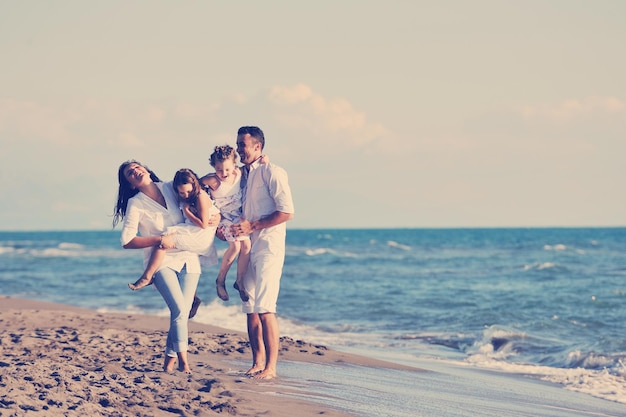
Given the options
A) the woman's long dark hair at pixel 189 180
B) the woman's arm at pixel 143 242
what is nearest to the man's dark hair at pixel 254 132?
the woman's long dark hair at pixel 189 180

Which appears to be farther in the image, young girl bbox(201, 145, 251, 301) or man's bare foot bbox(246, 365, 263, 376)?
man's bare foot bbox(246, 365, 263, 376)

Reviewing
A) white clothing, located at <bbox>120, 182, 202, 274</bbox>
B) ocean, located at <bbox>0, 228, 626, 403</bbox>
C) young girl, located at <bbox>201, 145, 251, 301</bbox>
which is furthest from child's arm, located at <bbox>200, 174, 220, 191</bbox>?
ocean, located at <bbox>0, 228, 626, 403</bbox>

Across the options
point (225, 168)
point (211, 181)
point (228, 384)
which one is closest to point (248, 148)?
point (225, 168)

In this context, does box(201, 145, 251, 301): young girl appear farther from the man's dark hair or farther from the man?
the man's dark hair

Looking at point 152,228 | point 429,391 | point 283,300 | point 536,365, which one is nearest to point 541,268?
point 283,300

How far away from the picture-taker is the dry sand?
17.3 ft

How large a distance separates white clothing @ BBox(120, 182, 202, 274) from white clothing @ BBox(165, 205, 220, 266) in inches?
2.8

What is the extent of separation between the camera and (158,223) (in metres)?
6.11

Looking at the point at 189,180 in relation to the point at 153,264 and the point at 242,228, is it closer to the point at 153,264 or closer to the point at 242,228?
the point at 242,228

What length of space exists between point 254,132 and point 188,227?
2.91 feet

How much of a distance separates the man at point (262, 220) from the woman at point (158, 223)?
1.10 ft

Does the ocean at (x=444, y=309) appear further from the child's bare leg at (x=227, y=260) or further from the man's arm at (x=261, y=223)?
the man's arm at (x=261, y=223)

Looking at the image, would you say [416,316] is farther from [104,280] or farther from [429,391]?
[104,280]

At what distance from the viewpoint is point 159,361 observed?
7.32 m
